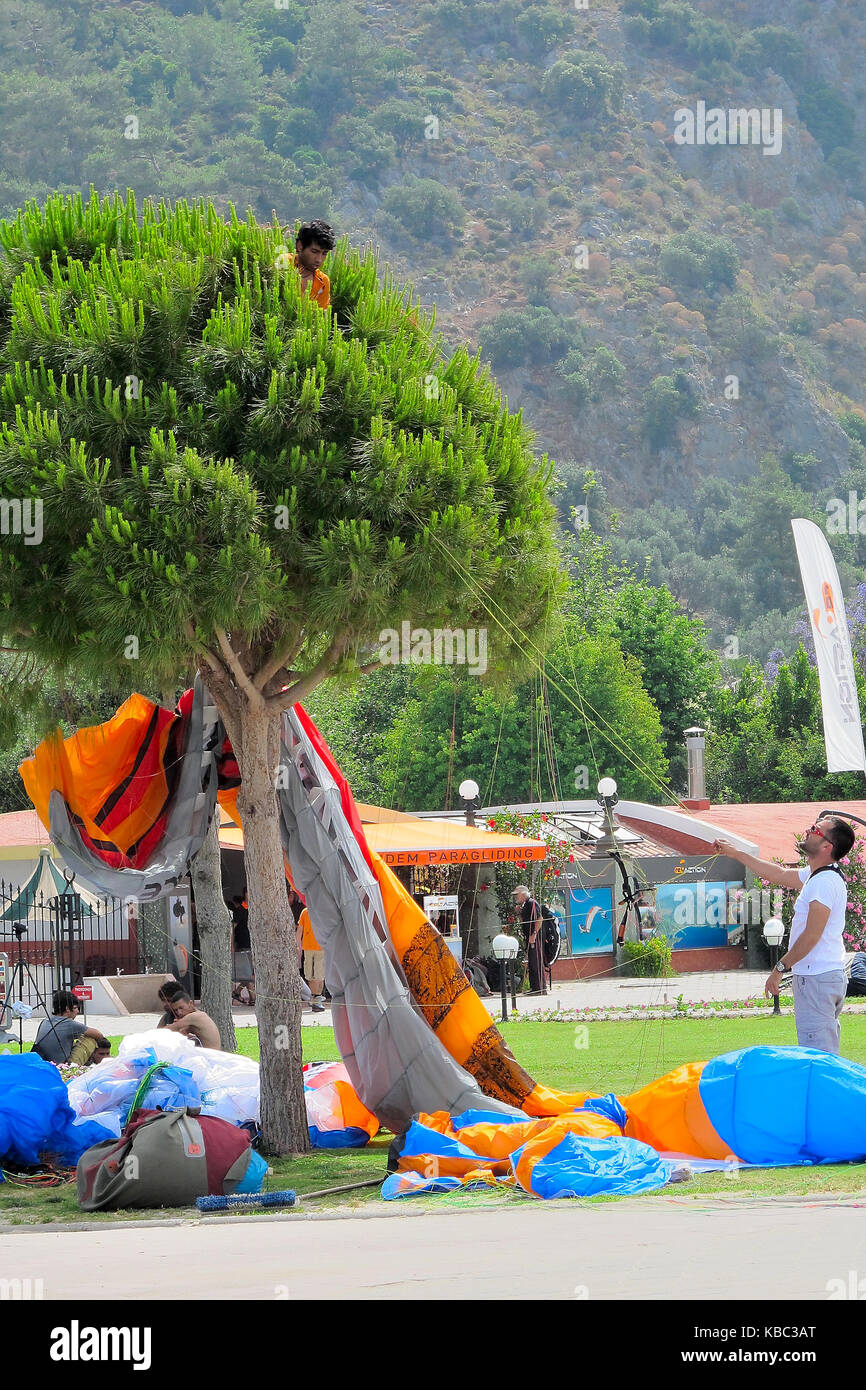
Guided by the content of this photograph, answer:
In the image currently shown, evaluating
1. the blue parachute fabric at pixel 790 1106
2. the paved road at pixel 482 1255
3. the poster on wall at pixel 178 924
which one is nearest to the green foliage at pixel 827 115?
the poster on wall at pixel 178 924

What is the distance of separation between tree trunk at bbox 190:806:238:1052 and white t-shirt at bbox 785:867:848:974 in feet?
22.2

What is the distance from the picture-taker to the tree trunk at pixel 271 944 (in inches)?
424

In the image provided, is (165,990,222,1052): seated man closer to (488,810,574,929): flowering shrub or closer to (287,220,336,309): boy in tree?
(287,220,336,309): boy in tree

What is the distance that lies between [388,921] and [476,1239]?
4.53m

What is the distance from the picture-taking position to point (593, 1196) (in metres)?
8.28

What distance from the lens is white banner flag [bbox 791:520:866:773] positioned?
15000 millimetres

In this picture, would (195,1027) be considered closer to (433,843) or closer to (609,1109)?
(609,1109)

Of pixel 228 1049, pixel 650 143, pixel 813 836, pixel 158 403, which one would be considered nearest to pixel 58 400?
pixel 158 403

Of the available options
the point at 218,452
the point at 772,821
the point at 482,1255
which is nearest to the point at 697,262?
the point at 772,821

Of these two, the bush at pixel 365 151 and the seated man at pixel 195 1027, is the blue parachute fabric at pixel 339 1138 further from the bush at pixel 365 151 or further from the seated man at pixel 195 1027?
the bush at pixel 365 151

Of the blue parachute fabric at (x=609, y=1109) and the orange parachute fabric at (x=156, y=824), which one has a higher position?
the orange parachute fabric at (x=156, y=824)

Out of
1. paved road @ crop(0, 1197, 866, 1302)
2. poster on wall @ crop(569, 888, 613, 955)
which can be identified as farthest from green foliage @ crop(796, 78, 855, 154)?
paved road @ crop(0, 1197, 866, 1302)

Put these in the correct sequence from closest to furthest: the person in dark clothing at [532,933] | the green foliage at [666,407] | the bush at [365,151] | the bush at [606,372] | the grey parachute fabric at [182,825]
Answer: the grey parachute fabric at [182,825] → the person in dark clothing at [532,933] → the green foliage at [666,407] → the bush at [606,372] → the bush at [365,151]

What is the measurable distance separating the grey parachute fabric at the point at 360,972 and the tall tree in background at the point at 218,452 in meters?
1.11
